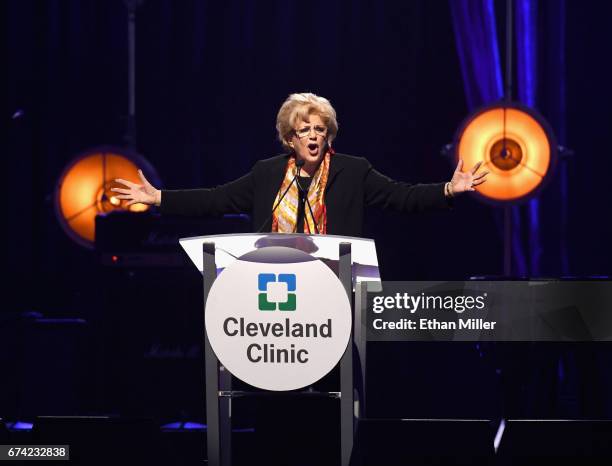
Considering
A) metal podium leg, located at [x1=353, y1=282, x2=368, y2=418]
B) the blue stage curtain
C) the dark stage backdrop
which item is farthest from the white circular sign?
the blue stage curtain

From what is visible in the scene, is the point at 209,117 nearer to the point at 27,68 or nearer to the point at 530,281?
the point at 27,68

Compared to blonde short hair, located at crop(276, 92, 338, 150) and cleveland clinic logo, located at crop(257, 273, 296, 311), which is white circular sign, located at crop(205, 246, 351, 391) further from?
blonde short hair, located at crop(276, 92, 338, 150)

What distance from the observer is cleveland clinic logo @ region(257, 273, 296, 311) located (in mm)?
2389

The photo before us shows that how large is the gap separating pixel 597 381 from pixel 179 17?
8.89 ft

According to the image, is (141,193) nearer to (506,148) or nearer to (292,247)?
(292,247)

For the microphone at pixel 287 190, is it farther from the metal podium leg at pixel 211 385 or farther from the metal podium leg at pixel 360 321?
the metal podium leg at pixel 211 385

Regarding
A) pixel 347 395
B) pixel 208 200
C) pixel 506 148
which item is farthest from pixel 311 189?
pixel 506 148

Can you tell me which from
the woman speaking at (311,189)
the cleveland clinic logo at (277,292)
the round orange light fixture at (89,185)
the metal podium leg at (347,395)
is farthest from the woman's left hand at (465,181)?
the round orange light fixture at (89,185)

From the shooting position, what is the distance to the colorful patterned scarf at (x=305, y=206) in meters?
2.82

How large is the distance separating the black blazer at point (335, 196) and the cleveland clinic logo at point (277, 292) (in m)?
0.50

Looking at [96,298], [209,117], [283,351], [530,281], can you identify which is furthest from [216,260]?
[209,117]

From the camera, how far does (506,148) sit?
13.7 ft

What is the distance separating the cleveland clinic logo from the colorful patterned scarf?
41cm

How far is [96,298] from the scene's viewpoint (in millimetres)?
4148
